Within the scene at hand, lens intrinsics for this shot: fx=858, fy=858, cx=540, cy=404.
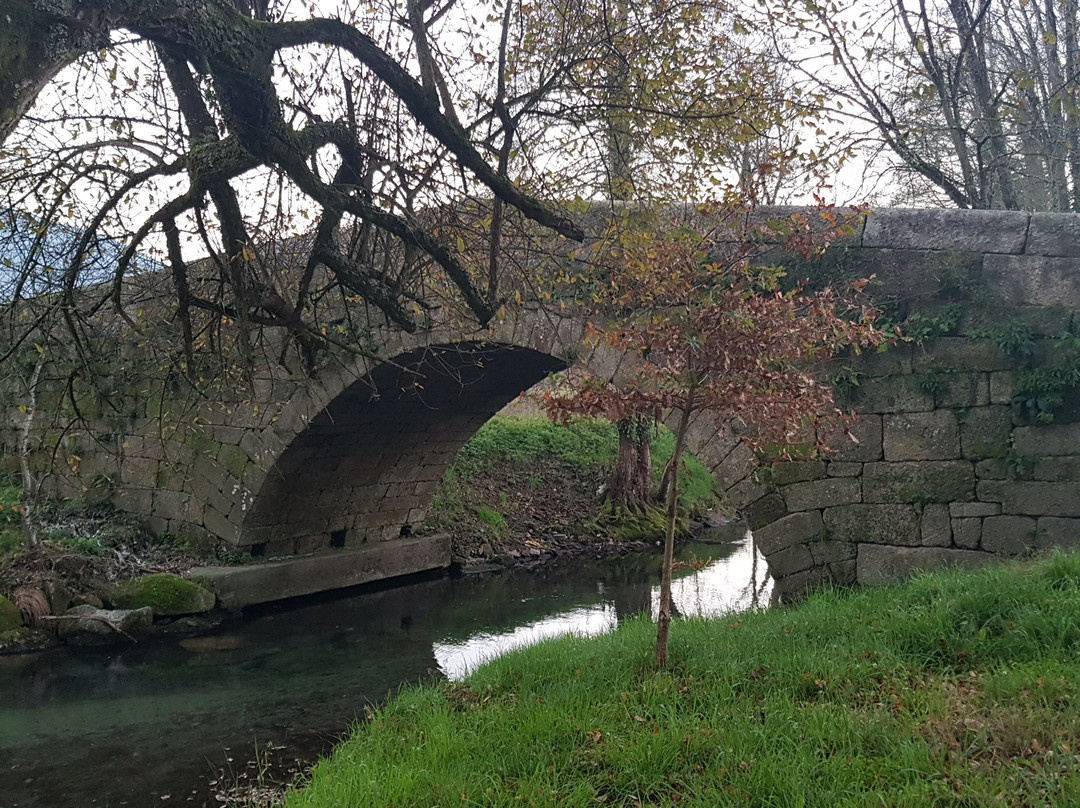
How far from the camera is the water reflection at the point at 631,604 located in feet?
23.5

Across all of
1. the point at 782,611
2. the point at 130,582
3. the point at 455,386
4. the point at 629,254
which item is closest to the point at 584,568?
the point at 455,386

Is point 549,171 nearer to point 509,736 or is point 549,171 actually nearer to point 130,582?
point 509,736

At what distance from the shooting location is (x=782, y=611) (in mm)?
5051

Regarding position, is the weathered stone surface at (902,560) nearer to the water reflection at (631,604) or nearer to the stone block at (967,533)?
the stone block at (967,533)

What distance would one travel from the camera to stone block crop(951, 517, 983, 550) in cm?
496

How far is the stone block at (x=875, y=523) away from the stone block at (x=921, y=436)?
0.32 m

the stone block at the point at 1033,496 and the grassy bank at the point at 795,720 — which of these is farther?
the stone block at the point at 1033,496

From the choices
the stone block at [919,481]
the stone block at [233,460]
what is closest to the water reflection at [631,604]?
the stone block at [919,481]

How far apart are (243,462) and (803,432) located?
6.25 metres

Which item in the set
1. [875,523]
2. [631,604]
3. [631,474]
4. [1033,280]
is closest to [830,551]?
[875,523]

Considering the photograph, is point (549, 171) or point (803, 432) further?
point (549, 171)

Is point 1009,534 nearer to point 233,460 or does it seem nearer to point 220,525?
point 233,460

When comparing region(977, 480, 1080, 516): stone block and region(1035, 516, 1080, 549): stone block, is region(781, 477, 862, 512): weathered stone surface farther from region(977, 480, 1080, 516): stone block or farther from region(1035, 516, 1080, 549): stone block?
region(1035, 516, 1080, 549): stone block

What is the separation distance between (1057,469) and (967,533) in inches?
23.4
